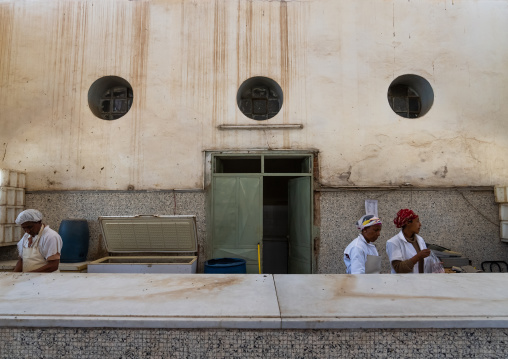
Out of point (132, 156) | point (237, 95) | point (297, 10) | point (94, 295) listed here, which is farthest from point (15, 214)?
point (297, 10)

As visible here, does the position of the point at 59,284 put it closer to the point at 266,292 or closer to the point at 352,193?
the point at 266,292

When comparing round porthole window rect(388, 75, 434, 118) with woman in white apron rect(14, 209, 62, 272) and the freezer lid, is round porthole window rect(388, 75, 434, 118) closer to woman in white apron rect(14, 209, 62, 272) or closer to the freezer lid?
the freezer lid

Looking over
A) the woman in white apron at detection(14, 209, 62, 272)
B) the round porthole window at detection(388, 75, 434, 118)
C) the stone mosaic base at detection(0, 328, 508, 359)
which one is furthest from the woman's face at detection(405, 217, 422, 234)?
the woman in white apron at detection(14, 209, 62, 272)

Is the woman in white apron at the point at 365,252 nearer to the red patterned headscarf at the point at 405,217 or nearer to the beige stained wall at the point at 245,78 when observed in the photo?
the red patterned headscarf at the point at 405,217

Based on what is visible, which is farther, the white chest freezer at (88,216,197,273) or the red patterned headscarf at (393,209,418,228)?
the white chest freezer at (88,216,197,273)

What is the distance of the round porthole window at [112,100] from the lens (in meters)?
6.24

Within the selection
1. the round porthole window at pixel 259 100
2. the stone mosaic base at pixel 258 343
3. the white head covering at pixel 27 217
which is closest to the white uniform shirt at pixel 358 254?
the stone mosaic base at pixel 258 343

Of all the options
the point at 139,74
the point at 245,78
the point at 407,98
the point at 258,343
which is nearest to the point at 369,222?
the point at 258,343

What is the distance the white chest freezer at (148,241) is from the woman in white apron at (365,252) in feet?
8.28

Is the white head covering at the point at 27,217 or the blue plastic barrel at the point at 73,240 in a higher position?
the white head covering at the point at 27,217

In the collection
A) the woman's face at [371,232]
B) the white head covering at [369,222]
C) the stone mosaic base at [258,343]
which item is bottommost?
the stone mosaic base at [258,343]

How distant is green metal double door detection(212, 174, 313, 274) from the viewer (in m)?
5.70

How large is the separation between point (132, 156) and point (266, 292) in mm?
4700

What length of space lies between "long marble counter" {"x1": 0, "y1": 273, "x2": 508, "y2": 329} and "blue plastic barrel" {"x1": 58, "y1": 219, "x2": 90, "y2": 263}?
11.9ft
